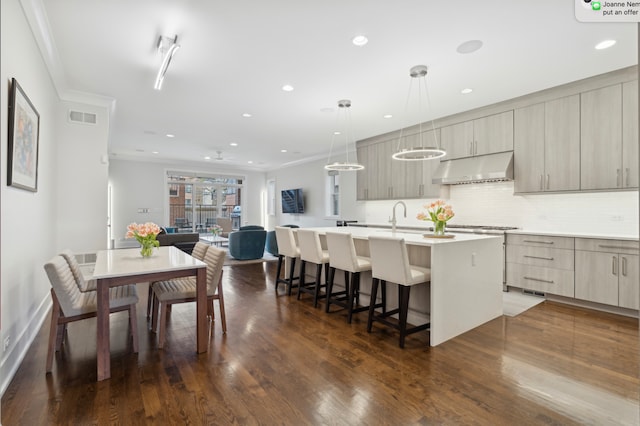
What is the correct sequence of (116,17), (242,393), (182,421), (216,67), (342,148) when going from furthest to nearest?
(342,148), (216,67), (116,17), (242,393), (182,421)

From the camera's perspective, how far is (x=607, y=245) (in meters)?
3.55

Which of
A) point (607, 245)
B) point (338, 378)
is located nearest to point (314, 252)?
point (338, 378)

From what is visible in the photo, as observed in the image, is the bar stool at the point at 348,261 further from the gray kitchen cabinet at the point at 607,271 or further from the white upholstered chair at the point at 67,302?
the gray kitchen cabinet at the point at 607,271

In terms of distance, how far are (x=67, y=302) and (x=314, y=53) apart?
9.99ft

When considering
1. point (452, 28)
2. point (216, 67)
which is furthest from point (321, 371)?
point (216, 67)

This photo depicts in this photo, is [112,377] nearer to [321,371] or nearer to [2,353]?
[2,353]

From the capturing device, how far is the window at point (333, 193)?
8727 mm

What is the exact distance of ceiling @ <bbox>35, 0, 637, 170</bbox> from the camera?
2.52 m

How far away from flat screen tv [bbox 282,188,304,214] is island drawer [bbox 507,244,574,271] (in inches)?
246

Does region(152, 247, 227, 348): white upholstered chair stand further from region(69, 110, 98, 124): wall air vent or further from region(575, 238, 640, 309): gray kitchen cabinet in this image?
region(575, 238, 640, 309): gray kitchen cabinet

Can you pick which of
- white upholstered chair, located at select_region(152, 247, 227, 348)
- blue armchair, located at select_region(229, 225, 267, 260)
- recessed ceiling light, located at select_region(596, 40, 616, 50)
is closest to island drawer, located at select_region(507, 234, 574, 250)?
recessed ceiling light, located at select_region(596, 40, 616, 50)

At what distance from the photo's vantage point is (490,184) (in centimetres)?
511

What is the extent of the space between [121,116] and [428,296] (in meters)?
5.66

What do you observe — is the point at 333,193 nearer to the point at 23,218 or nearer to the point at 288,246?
the point at 288,246
